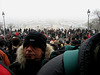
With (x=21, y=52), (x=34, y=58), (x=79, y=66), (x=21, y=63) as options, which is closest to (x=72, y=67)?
(x=79, y=66)

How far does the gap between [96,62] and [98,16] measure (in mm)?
42148

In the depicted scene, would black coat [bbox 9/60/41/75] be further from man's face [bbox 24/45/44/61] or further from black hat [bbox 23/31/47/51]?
black hat [bbox 23/31/47/51]

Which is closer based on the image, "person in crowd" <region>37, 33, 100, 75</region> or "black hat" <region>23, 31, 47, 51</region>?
"person in crowd" <region>37, 33, 100, 75</region>

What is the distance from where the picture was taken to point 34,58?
1.51 metres

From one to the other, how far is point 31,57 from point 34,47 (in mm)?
154

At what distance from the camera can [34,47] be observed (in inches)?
61.8

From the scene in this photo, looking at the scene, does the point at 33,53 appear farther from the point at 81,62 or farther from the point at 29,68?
the point at 81,62

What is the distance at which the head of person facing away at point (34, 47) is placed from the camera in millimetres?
1517

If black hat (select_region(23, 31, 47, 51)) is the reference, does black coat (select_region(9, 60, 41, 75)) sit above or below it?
below

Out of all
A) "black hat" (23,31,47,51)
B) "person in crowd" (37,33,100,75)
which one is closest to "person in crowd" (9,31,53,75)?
"black hat" (23,31,47,51)

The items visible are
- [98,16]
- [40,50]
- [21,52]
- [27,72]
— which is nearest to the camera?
[27,72]

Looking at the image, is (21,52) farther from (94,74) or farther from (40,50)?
(94,74)

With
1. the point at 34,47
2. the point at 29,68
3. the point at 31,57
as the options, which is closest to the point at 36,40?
the point at 34,47

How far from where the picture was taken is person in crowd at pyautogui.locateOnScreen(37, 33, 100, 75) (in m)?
0.70
